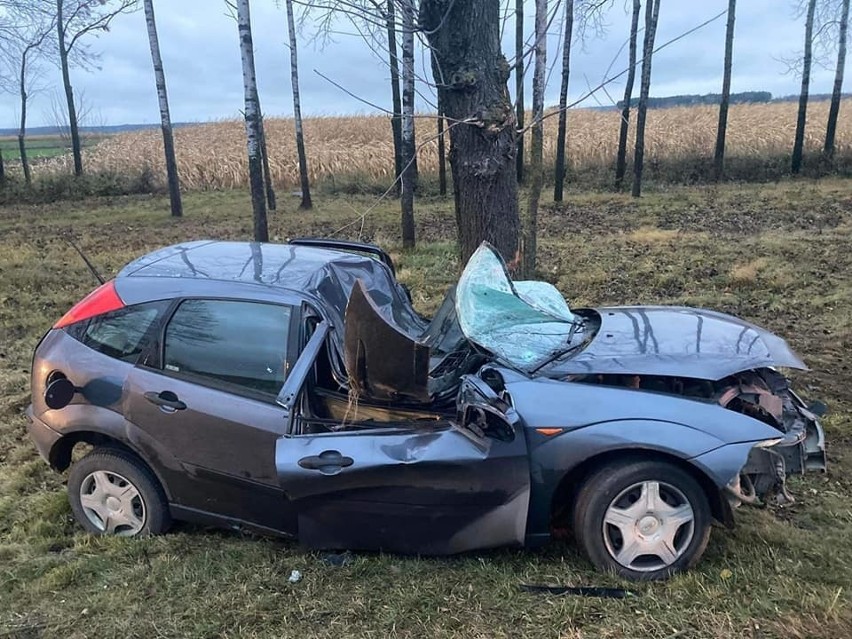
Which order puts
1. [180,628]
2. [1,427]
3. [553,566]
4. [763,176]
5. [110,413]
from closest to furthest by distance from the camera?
[180,628], [553,566], [110,413], [1,427], [763,176]

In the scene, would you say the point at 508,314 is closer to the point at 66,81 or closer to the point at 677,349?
the point at 677,349

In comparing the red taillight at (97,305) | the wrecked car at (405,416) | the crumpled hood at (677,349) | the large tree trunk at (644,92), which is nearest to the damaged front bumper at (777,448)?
the wrecked car at (405,416)

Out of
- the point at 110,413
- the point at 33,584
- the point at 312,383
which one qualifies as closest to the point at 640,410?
the point at 312,383

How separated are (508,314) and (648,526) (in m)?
1.35

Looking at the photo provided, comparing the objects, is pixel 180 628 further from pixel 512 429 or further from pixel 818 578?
pixel 818 578

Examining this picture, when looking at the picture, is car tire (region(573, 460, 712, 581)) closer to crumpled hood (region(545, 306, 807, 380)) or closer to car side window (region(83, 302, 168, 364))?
crumpled hood (region(545, 306, 807, 380))

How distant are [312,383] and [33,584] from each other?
5.53 ft

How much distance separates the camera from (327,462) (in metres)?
3.13

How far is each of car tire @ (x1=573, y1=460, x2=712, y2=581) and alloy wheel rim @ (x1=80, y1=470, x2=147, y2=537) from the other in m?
2.35

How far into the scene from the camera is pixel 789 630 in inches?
107

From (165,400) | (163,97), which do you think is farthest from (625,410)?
(163,97)

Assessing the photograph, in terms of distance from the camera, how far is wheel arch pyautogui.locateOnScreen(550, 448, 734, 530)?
303cm

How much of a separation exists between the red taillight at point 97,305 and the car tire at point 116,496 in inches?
28.9

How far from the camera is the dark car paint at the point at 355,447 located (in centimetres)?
303
